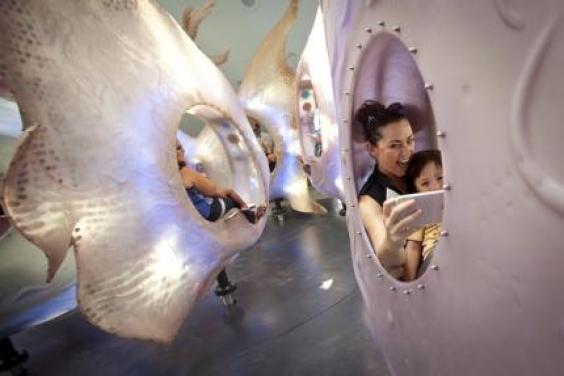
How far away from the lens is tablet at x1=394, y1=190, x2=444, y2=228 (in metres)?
0.73

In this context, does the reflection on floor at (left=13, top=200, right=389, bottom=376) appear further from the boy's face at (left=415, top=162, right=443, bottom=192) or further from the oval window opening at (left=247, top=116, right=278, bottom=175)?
the oval window opening at (left=247, top=116, right=278, bottom=175)

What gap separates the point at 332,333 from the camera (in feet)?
7.09

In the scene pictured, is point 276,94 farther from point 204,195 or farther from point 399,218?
point 399,218

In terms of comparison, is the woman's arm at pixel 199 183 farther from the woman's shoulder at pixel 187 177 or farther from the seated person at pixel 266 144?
the seated person at pixel 266 144

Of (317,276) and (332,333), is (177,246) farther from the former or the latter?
(317,276)

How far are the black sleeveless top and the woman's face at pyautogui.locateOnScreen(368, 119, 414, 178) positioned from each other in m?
0.02

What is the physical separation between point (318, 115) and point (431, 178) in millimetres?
1816

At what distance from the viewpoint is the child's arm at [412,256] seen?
3.03 feet

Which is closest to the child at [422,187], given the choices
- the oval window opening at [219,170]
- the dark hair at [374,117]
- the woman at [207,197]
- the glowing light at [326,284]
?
the dark hair at [374,117]

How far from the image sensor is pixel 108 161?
149 cm

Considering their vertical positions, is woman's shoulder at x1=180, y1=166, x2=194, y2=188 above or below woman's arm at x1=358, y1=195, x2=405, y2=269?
above

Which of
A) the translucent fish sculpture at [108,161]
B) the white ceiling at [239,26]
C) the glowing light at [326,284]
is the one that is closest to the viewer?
the translucent fish sculpture at [108,161]

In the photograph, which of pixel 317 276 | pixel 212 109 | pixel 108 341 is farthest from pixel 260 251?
pixel 212 109

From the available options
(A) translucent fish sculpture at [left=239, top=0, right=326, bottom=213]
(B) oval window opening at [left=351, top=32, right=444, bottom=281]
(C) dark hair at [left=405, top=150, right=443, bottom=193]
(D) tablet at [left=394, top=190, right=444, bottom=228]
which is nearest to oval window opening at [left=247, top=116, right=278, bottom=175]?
(A) translucent fish sculpture at [left=239, top=0, right=326, bottom=213]
